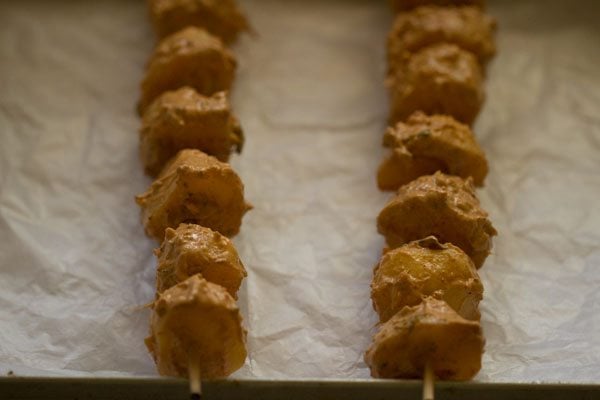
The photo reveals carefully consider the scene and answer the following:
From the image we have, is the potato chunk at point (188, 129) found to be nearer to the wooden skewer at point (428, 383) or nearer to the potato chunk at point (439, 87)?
the potato chunk at point (439, 87)

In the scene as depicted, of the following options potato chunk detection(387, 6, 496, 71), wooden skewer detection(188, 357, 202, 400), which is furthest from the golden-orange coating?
wooden skewer detection(188, 357, 202, 400)

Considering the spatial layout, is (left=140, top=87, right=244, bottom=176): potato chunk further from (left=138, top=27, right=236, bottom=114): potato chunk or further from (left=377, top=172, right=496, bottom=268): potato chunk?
(left=377, top=172, right=496, bottom=268): potato chunk

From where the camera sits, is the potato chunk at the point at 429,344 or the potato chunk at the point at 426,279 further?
the potato chunk at the point at 426,279

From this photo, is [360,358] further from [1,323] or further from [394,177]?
[1,323]

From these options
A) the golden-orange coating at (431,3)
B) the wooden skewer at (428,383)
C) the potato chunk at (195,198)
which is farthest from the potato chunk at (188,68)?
the wooden skewer at (428,383)

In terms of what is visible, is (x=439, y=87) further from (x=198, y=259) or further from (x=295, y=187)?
(x=198, y=259)
